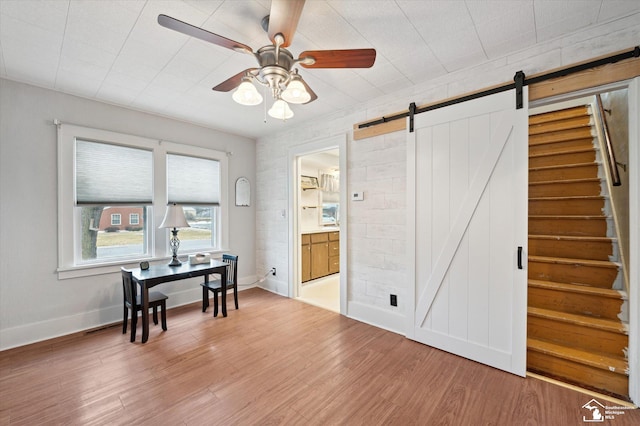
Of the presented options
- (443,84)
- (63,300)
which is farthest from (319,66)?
(63,300)

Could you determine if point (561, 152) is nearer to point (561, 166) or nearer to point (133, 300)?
point (561, 166)

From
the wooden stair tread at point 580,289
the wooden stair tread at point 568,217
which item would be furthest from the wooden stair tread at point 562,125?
the wooden stair tread at point 580,289

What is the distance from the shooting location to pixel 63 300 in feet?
9.44

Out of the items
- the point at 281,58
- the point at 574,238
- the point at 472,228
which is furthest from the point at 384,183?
the point at 574,238

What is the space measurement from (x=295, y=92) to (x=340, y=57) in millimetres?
346

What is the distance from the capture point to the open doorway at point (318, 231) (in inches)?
165

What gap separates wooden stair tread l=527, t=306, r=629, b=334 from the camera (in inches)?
80.0

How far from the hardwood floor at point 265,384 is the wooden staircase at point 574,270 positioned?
253mm

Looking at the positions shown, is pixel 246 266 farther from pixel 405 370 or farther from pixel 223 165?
pixel 405 370

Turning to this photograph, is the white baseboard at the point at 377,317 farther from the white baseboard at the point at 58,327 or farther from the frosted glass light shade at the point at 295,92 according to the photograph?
the white baseboard at the point at 58,327

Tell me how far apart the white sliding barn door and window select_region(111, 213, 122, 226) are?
3555mm

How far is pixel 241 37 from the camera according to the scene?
6.47ft

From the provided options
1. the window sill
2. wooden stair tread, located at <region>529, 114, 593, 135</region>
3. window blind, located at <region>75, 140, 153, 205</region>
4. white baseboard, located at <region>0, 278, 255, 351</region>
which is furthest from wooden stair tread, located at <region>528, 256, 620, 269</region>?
white baseboard, located at <region>0, 278, 255, 351</region>

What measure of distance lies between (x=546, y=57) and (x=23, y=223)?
16.6 ft
